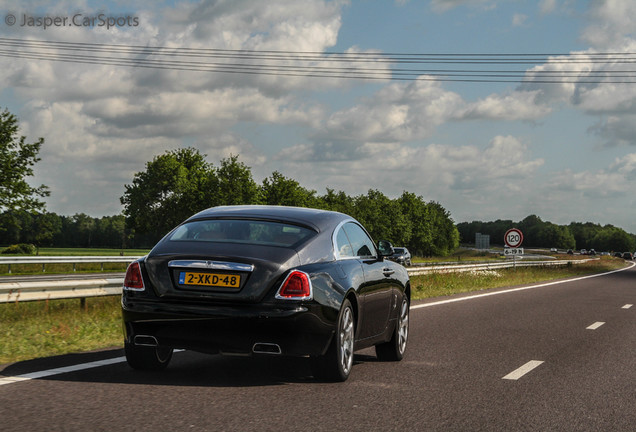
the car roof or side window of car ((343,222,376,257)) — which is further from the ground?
the car roof

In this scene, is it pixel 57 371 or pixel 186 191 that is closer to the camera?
pixel 57 371

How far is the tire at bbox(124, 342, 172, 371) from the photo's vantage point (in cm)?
707

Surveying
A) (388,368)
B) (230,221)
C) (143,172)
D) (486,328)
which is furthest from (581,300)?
(143,172)

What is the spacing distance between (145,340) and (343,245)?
2.03 meters

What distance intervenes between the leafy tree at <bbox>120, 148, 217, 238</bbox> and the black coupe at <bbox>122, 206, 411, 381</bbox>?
7794 cm

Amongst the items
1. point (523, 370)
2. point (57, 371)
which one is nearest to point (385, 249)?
point (523, 370)

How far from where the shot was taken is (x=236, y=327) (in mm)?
6402

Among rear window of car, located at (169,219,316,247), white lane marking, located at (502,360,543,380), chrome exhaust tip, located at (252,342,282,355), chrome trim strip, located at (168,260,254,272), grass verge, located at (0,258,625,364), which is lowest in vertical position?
white lane marking, located at (502,360,543,380)

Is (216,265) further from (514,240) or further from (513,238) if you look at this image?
(513,238)

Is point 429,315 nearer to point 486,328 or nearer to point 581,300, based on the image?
point 486,328

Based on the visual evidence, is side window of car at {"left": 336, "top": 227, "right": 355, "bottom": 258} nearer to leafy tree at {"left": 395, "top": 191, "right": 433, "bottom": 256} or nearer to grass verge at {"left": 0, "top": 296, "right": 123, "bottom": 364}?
grass verge at {"left": 0, "top": 296, "right": 123, "bottom": 364}

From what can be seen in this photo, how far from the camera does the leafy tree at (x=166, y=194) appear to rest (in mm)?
85875

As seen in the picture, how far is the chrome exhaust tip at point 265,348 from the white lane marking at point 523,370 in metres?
2.53

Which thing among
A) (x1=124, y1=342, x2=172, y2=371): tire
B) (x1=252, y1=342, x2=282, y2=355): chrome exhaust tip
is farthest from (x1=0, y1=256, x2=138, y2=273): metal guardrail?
(x1=252, y1=342, x2=282, y2=355): chrome exhaust tip
